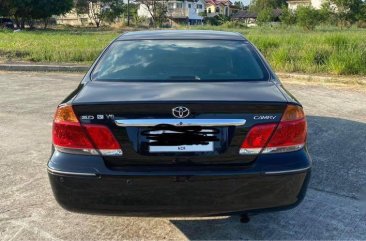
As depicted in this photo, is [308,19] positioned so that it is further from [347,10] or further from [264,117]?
[264,117]

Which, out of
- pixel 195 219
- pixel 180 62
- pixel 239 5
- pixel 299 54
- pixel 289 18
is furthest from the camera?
pixel 239 5

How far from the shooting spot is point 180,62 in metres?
3.62

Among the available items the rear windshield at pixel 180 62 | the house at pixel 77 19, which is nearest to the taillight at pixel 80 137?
the rear windshield at pixel 180 62

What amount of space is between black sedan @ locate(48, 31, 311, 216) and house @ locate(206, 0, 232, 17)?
117 m

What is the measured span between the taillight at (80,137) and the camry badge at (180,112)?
1.37 ft

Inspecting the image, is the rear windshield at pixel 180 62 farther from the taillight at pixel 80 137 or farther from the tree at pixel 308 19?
the tree at pixel 308 19

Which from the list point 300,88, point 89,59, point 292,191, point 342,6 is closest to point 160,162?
point 292,191

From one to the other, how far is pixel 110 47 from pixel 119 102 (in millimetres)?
1486

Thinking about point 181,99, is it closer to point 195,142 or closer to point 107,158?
point 195,142

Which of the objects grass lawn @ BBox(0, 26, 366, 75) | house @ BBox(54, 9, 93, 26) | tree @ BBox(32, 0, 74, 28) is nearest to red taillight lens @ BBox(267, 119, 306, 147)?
grass lawn @ BBox(0, 26, 366, 75)

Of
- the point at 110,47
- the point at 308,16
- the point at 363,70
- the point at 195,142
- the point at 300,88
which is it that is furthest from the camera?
the point at 308,16

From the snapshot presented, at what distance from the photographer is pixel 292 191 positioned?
2.82 metres

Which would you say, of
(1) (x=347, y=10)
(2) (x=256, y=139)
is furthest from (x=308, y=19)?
(2) (x=256, y=139)

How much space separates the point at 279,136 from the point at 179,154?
25.7 inches
